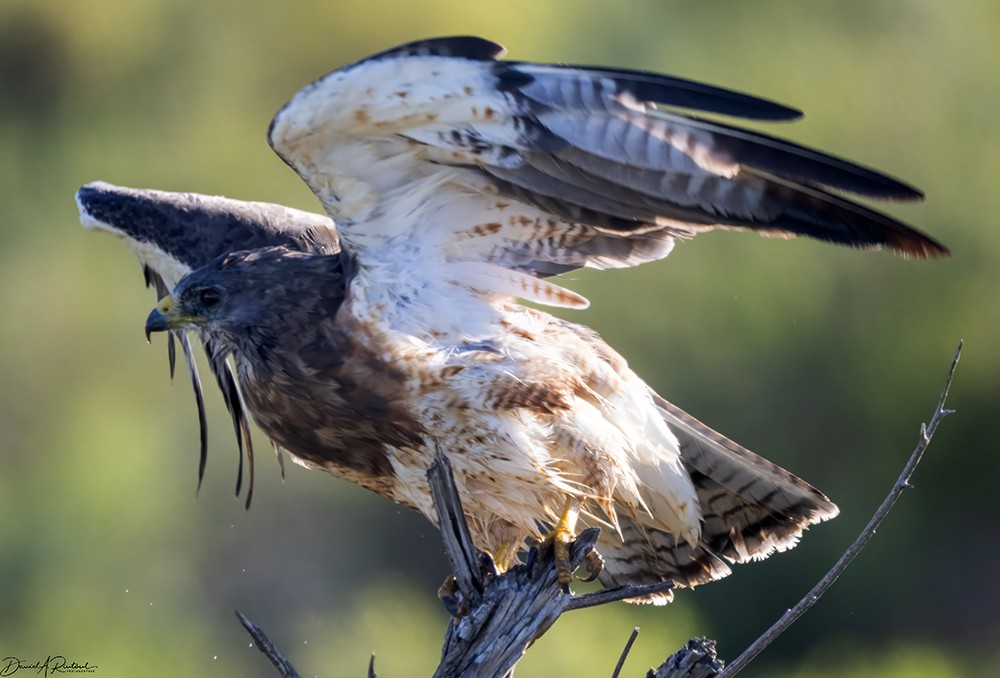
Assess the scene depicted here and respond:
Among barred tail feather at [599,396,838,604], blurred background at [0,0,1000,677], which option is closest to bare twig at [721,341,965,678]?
barred tail feather at [599,396,838,604]

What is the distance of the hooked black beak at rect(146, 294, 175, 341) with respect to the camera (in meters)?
4.78

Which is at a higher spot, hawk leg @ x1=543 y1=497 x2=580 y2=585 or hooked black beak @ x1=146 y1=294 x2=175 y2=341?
hooked black beak @ x1=146 y1=294 x2=175 y2=341

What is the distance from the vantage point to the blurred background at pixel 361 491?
41.3ft

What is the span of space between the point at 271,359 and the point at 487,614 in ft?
4.01

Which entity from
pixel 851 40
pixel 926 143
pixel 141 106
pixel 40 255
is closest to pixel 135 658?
pixel 40 255

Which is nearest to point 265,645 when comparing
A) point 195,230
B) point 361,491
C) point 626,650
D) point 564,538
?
point 626,650

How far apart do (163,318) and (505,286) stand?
3.90 ft

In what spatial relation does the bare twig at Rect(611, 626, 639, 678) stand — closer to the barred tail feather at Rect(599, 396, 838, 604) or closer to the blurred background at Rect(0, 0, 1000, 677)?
the barred tail feather at Rect(599, 396, 838, 604)

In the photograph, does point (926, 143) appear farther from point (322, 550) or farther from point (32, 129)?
point (32, 129)

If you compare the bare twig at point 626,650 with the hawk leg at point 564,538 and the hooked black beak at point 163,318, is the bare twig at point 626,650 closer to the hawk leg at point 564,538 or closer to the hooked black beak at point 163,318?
the hawk leg at point 564,538

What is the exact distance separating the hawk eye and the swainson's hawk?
0.02 meters

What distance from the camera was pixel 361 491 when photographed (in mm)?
13328

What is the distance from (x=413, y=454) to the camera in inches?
177

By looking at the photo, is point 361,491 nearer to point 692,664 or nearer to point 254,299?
point 254,299
